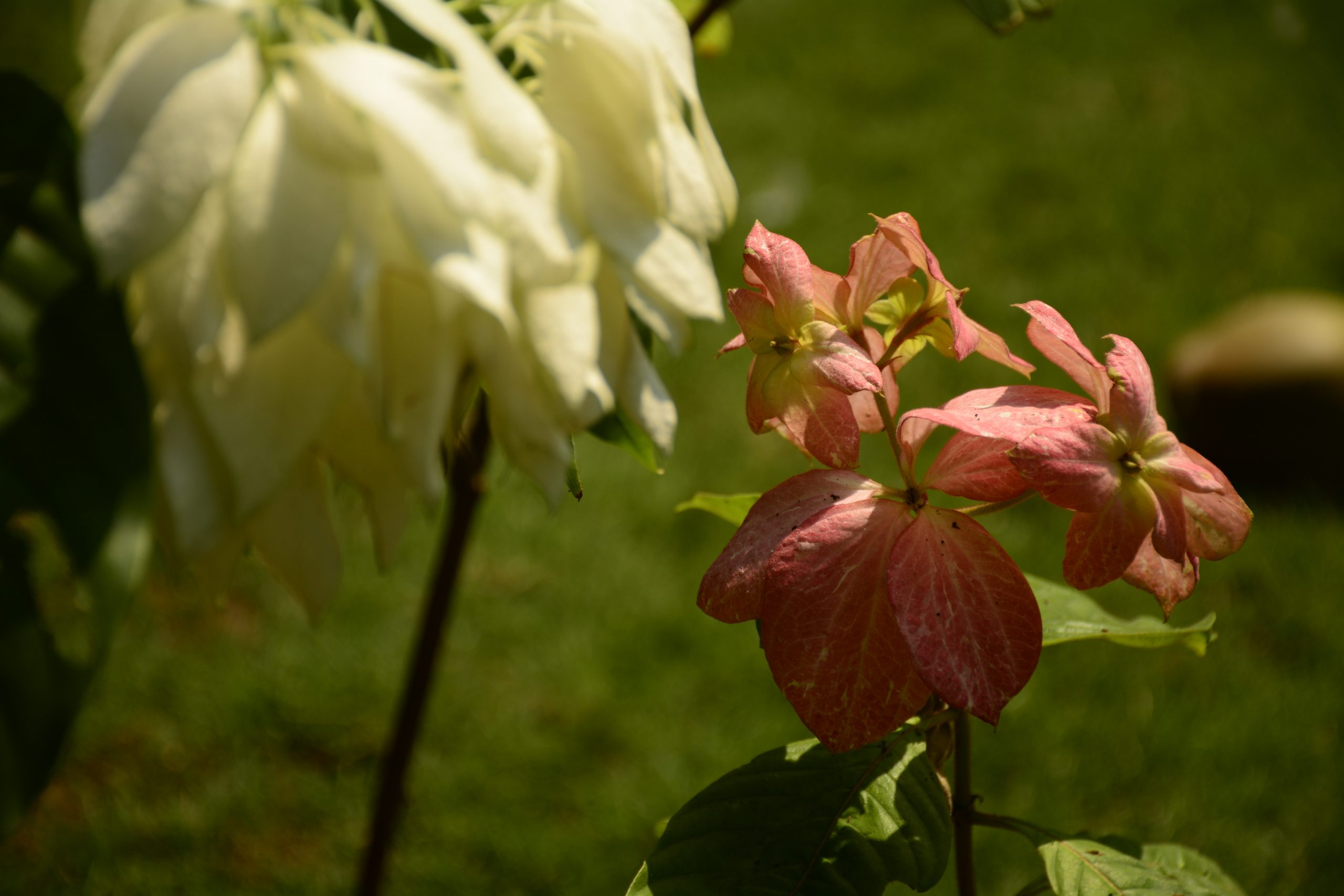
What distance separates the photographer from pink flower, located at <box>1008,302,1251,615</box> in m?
0.39

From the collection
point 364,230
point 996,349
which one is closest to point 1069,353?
point 996,349

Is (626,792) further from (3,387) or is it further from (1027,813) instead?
(3,387)

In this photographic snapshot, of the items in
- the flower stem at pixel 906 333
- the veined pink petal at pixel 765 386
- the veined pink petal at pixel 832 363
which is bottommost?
the flower stem at pixel 906 333

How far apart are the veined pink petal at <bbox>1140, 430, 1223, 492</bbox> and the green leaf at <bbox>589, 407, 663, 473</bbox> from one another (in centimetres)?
18

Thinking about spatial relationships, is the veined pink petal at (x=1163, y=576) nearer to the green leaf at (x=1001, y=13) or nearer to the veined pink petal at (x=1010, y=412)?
the veined pink petal at (x=1010, y=412)

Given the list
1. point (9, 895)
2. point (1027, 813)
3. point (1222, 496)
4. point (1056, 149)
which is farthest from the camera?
point (1056, 149)

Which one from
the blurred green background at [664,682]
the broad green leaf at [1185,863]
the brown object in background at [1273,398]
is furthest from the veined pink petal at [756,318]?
the brown object in background at [1273,398]

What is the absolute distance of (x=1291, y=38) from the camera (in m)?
3.50

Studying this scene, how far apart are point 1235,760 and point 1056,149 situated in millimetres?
1914

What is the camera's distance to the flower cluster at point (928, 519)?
15.5 inches

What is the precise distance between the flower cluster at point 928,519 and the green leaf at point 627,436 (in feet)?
0.23

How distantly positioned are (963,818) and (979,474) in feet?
0.51

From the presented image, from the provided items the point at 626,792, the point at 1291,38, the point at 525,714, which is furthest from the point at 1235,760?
the point at 1291,38

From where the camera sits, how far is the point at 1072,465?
0.39 meters
